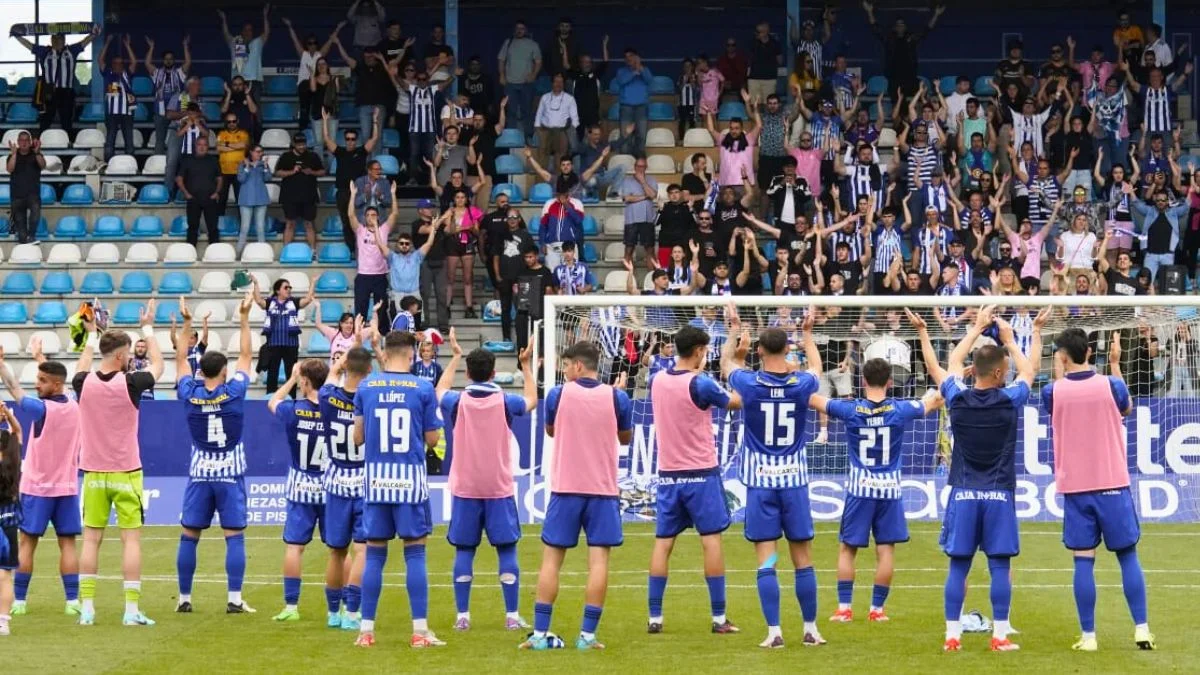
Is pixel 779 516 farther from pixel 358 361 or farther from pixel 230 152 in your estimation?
pixel 230 152

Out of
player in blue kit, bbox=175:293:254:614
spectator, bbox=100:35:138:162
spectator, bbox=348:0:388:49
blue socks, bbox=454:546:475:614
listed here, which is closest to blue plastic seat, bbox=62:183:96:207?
spectator, bbox=100:35:138:162

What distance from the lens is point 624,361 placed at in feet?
73.2

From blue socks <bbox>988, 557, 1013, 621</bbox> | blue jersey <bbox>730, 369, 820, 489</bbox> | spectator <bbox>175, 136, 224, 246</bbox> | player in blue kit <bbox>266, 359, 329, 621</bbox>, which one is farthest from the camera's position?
spectator <bbox>175, 136, 224, 246</bbox>

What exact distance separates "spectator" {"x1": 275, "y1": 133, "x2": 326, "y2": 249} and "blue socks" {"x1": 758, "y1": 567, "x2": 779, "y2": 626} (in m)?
17.5

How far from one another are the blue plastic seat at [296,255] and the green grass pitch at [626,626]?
9440 mm

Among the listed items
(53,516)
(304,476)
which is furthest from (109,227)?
(304,476)

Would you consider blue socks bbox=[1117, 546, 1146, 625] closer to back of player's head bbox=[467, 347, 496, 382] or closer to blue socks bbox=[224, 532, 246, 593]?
back of player's head bbox=[467, 347, 496, 382]

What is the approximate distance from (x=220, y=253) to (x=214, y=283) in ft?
1.94

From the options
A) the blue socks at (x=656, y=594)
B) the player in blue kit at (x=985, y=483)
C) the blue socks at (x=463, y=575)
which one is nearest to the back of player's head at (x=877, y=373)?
the player in blue kit at (x=985, y=483)

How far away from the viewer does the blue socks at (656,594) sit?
14.0 metres

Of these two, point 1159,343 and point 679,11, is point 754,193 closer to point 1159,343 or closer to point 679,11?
point 679,11

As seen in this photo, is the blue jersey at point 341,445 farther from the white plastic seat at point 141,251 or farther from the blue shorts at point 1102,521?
the white plastic seat at point 141,251

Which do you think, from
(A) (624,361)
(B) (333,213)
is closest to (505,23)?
(B) (333,213)

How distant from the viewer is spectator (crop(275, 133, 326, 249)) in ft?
95.6
